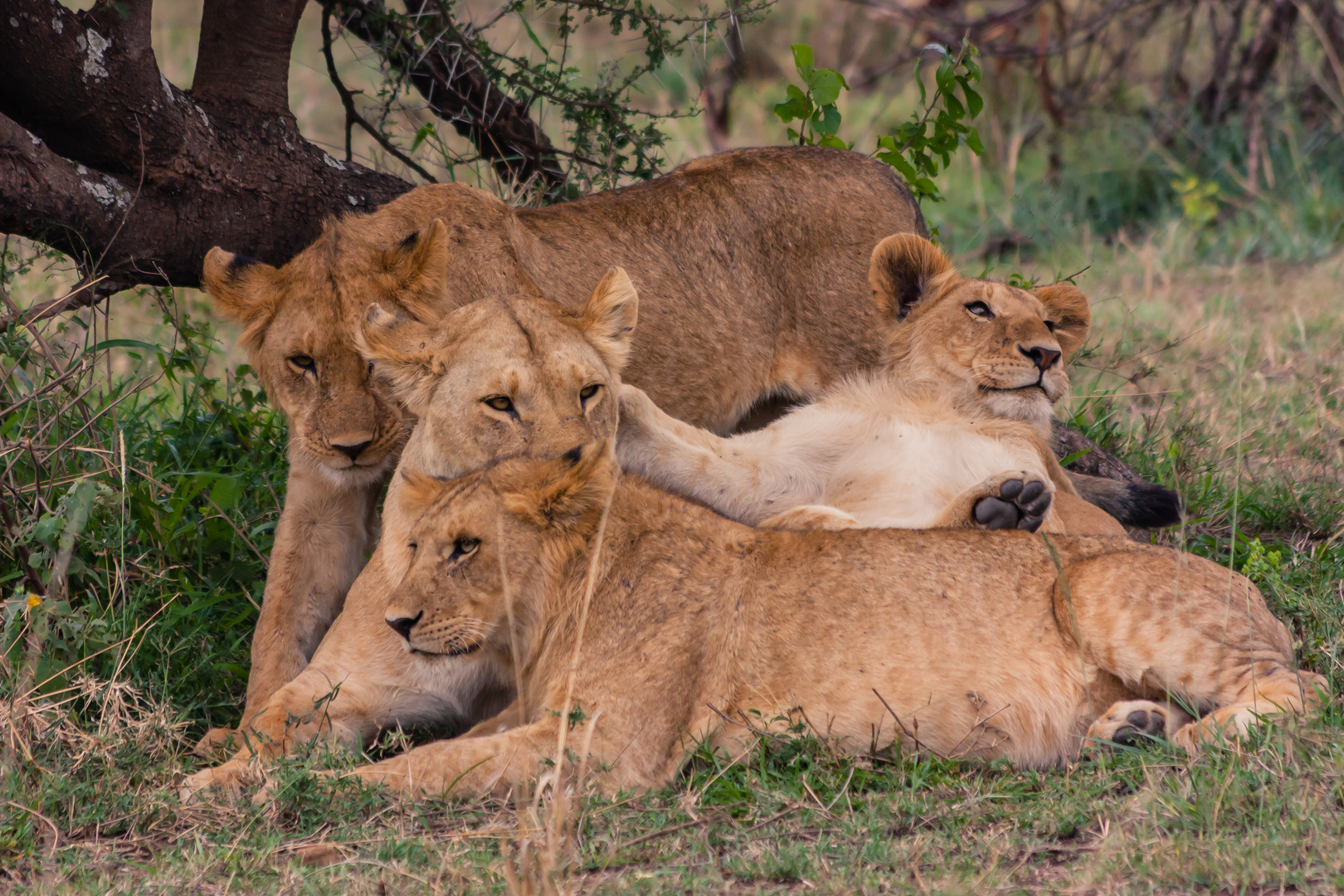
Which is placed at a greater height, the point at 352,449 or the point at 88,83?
the point at 88,83

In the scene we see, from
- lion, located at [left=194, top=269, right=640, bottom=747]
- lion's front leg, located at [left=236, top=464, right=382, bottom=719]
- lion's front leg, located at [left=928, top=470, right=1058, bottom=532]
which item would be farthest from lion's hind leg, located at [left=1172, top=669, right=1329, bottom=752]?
lion's front leg, located at [left=236, top=464, right=382, bottom=719]

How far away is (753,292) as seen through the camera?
4828mm

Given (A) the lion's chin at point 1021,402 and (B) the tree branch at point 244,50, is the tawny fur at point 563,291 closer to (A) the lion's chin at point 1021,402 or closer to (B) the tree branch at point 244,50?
Result: (A) the lion's chin at point 1021,402

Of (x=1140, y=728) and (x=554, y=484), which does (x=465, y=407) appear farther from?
(x=1140, y=728)

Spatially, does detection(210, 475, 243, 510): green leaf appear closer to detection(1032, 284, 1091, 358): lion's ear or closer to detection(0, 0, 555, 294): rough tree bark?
detection(0, 0, 555, 294): rough tree bark

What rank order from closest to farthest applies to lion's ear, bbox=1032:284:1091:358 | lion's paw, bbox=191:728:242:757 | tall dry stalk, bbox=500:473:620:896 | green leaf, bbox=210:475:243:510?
tall dry stalk, bbox=500:473:620:896, lion's paw, bbox=191:728:242:757, green leaf, bbox=210:475:243:510, lion's ear, bbox=1032:284:1091:358

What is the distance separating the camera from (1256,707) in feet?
10.5

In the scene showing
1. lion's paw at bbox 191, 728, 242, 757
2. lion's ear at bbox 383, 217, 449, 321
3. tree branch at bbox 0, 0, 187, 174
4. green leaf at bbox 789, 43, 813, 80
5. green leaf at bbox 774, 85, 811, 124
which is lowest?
lion's paw at bbox 191, 728, 242, 757

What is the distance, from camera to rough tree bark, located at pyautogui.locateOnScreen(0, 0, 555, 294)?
413 cm

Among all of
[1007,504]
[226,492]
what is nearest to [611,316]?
[1007,504]

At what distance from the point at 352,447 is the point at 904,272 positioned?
2004mm

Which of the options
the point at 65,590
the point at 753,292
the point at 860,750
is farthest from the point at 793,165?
the point at 65,590

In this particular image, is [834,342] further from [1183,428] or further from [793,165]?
[1183,428]

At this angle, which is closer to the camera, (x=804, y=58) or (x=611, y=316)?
(x=611, y=316)
